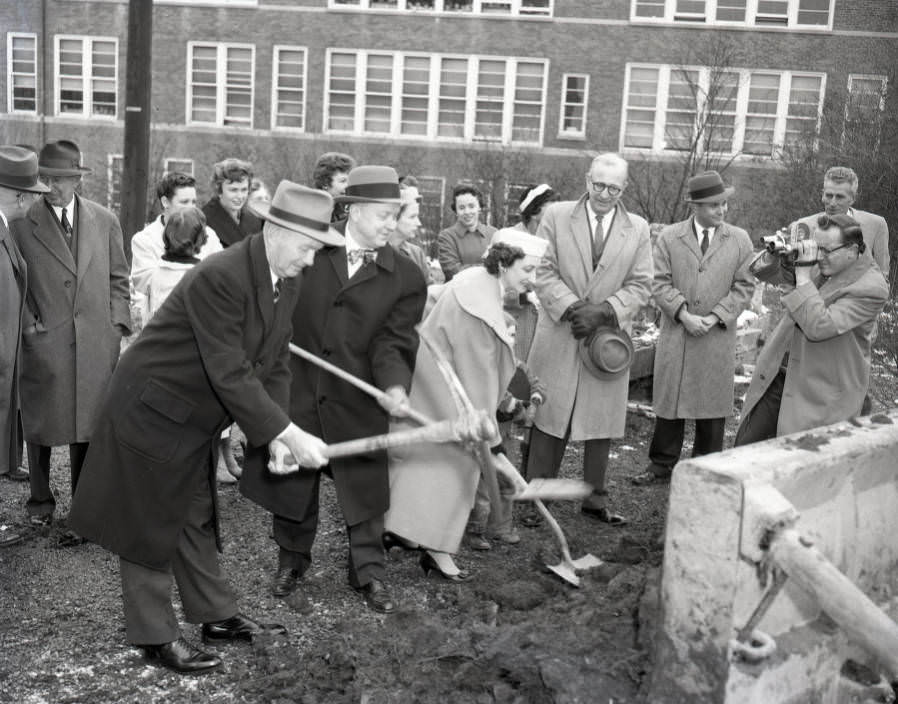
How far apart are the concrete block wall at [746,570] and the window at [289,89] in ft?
84.9

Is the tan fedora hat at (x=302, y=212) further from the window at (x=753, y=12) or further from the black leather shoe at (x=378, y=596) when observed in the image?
the window at (x=753, y=12)

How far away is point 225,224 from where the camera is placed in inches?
240

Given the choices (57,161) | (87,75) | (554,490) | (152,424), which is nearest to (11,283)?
(57,161)

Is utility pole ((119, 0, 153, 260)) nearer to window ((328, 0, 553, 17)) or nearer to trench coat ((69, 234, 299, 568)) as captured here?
trench coat ((69, 234, 299, 568))

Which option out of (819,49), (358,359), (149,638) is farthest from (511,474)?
Answer: (819,49)

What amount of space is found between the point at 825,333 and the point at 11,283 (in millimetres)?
4000

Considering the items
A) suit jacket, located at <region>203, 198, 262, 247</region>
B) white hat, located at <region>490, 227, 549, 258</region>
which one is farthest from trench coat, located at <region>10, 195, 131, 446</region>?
white hat, located at <region>490, 227, 549, 258</region>

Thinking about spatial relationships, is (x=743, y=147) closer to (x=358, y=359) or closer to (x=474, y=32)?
(x=474, y=32)

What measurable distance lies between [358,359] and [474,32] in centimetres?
2421

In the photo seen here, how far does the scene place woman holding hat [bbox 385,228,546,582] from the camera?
495 cm

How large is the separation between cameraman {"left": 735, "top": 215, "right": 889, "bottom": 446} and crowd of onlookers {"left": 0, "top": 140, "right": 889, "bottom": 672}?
0.01 m

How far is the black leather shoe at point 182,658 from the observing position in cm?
388

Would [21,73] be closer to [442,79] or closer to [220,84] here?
[220,84]

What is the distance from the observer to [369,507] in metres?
4.71
